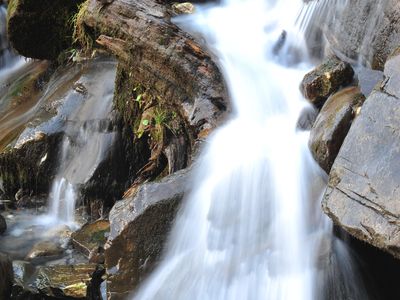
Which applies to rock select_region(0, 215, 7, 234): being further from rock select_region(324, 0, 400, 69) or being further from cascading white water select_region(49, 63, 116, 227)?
rock select_region(324, 0, 400, 69)

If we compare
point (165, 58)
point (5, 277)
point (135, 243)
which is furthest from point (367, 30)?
point (5, 277)

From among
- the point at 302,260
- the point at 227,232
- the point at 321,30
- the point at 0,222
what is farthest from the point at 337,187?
the point at 0,222

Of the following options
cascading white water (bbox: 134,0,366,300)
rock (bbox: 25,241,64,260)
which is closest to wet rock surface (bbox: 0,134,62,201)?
rock (bbox: 25,241,64,260)

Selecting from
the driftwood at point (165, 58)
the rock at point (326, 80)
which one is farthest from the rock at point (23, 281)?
the rock at point (326, 80)

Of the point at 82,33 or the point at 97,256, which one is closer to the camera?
the point at 97,256

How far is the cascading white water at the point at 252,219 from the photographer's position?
3797 mm

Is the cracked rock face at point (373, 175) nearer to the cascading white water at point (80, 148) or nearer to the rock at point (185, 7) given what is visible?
the cascading white water at point (80, 148)

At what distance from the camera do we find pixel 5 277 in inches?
181

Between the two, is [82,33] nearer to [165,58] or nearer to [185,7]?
[185,7]

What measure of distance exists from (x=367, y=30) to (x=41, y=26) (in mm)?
5208

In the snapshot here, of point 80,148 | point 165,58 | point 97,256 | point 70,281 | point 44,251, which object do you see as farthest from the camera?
point 80,148

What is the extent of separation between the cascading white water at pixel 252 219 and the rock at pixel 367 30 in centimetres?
66

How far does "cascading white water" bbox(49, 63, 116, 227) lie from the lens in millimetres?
6125

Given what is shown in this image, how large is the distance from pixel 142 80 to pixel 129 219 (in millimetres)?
2192
